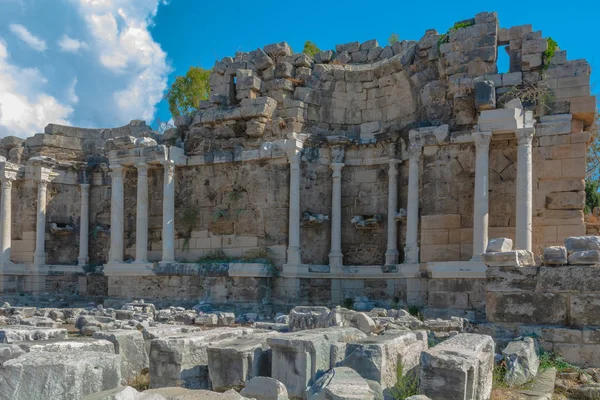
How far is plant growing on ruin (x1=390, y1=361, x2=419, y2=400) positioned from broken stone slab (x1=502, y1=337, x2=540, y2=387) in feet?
3.41

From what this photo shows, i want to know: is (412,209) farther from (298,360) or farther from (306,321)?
(298,360)

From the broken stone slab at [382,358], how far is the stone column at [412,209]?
7.09m

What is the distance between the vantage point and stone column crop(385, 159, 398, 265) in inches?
552

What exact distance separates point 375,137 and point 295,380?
975cm

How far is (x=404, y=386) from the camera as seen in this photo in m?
5.42

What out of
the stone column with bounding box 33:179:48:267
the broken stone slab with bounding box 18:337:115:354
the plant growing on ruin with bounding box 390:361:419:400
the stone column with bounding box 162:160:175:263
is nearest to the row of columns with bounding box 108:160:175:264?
the stone column with bounding box 162:160:175:263

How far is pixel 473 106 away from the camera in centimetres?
1253

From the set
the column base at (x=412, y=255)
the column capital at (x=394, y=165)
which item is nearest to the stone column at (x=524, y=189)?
the column base at (x=412, y=255)

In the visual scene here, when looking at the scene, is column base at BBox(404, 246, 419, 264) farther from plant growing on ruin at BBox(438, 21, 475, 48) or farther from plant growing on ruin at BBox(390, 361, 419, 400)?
plant growing on ruin at BBox(390, 361, 419, 400)

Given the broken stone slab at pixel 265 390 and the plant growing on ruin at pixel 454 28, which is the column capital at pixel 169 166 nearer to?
the plant growing on ruin at pixel 454 28

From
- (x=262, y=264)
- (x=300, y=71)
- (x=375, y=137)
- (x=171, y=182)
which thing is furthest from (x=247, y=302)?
(x=300, y=71)

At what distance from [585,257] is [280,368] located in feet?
13.2

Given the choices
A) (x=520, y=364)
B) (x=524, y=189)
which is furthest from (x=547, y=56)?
(x=520, y=364)

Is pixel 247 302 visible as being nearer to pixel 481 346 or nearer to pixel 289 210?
pixel 289 210
